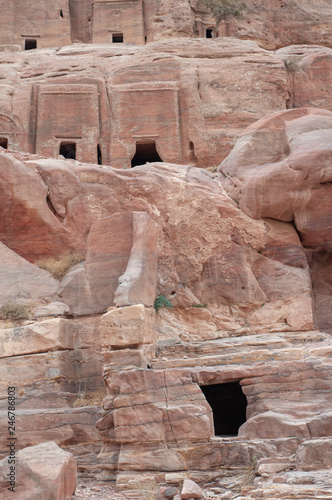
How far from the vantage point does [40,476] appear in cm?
923

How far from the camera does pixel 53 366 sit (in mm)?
13203

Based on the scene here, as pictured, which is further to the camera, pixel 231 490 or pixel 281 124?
pixel 281 124

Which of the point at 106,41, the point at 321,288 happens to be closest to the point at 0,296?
the point at 321,288

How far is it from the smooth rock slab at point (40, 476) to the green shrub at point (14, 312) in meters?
4.30

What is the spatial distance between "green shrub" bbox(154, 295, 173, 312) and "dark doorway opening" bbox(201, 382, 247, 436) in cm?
206

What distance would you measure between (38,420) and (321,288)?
8.67 m

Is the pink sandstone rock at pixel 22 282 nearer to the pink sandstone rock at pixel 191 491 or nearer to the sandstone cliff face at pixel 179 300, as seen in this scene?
the sandstone cliff face at pixel 179 300

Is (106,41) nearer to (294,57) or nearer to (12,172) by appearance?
(294,57)

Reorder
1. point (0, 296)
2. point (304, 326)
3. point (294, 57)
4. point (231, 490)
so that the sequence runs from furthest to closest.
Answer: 1. point (294, 57)
2. point (304, 326)
3. point (0, 296)
4. point (231, 490)

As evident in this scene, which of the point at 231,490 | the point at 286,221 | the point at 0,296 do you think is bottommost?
the point at 231,490

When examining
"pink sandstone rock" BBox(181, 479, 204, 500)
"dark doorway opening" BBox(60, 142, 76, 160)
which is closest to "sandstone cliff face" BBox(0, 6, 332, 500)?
"dark doorway opening" BBox(60, 142, 76, 160)

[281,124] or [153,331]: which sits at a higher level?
[281,124]

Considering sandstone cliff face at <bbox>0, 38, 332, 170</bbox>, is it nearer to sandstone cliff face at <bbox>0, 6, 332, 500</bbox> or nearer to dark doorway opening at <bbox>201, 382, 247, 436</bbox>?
sandstone cliff face at <bbox>0, 6, 332, 500</bbox>

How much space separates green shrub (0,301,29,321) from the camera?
44.9ft
